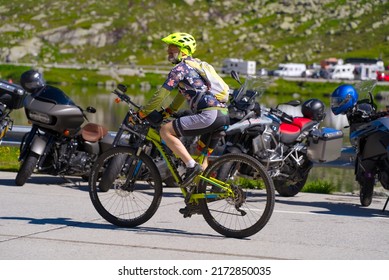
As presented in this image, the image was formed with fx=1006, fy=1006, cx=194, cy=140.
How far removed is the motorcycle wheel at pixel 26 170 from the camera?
567 inches

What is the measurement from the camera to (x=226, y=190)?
1000 cm

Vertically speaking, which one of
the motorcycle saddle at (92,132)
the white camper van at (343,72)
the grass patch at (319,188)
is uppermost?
the white camper van at (343,72)

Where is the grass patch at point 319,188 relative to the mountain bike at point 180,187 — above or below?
below

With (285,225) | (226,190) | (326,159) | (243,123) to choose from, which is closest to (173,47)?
(226,190)

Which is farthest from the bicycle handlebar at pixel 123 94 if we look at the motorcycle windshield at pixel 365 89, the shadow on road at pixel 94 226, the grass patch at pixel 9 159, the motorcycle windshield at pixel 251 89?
the grass patch at pixel 9 159

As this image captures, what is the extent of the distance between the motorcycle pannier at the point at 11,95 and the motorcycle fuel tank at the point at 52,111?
14 centimetres

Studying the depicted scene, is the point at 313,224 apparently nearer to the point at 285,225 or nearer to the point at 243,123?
the point at 285,225

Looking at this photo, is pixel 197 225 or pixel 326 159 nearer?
pixel 197 225

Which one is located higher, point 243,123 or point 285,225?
point 243,123

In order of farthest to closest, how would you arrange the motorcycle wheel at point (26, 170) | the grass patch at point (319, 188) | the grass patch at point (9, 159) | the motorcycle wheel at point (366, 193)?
the grass patch at point (9, 159) < the grass patch at point (319, 188) < the motorcycle wheel at point (26, 170) < the motorcycle wheel at point (366, 193)

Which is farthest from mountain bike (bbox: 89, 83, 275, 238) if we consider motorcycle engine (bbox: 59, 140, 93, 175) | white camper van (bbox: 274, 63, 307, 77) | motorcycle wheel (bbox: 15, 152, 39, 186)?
white camper van (bbox: 274, 63, 307, 77)

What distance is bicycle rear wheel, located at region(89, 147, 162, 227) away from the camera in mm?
10398

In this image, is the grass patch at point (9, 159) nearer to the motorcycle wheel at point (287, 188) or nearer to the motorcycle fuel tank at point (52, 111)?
the motorcycle fuel tank at point (52, 111)

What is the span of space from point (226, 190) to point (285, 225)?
1371 mm
